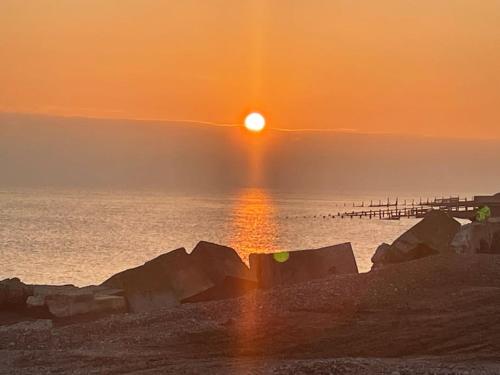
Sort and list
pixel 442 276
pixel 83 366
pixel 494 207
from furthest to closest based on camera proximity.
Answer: pixel 494 207, pixel 442 276, pixel 83 366

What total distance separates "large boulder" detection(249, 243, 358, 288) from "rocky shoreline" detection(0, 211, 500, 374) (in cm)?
4

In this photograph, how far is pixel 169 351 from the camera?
14430mm

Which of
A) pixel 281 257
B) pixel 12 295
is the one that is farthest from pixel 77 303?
pixel 281 257

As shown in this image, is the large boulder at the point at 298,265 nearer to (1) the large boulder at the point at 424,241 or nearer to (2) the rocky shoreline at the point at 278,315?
(2) the rocky shoreline at the point at 278,315

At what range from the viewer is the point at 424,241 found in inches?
1004

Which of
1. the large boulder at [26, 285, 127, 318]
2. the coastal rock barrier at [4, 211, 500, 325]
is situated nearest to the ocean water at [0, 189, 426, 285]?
the coastal rock barrier at [4, 211, 500, 325]

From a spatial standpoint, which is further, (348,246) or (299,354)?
(348,246)

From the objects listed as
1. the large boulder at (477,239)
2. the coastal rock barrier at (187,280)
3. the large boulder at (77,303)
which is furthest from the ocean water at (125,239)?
the large boulder at (77,303)

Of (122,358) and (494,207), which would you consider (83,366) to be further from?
(494,207)

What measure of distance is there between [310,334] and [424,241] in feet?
37.8

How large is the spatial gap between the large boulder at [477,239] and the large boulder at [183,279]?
7.27 meters

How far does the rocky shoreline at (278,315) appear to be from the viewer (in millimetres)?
13086

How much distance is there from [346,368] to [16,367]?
600 cm

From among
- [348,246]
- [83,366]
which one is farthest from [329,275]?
[83,366]
